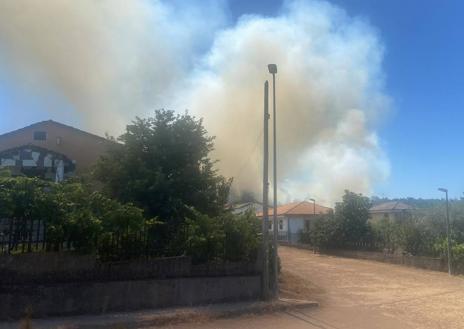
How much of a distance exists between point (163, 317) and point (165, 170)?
5.47 m

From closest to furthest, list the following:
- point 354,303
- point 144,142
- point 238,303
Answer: point 238,303
point 354,303
point 144,142

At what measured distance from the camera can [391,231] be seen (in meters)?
28.9

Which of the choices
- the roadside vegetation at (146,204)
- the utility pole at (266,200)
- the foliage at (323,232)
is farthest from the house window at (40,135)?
the foliage at (323,232)

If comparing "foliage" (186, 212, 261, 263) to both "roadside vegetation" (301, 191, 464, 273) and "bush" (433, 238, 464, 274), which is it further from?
"roadside vegetation" (301, 191, 464, 273)

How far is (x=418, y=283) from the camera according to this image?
61.7 ft

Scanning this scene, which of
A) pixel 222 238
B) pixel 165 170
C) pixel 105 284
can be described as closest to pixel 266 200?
pixel 222 238

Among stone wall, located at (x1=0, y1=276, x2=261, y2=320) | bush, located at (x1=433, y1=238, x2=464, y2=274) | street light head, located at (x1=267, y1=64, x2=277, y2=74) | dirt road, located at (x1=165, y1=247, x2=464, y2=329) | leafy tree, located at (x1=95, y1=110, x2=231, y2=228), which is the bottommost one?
dirt road, located at (x1=165, y1=247, x2=464, y2=329)

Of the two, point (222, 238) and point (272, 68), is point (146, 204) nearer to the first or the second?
point (222, 238)

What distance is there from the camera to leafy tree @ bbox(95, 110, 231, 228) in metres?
13.6

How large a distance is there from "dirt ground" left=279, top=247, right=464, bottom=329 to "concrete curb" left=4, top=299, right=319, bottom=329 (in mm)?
1028

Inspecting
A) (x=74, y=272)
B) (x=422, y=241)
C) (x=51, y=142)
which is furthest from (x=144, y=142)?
(x=422, y=241)

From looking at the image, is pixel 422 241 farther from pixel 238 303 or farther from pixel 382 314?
pixel 238 303

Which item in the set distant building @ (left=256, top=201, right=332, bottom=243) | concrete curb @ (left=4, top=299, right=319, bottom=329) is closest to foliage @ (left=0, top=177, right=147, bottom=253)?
concrete curb @ (left=4, top=299, right=319, bottom=329)

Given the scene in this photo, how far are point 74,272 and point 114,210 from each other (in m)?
1.51
